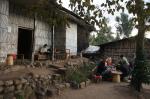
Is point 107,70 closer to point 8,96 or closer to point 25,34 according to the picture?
point 25,34

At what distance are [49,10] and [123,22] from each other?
42934 mm

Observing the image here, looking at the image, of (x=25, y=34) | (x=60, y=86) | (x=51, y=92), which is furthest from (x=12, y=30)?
(x=51, y=92)

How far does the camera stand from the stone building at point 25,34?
460 inches

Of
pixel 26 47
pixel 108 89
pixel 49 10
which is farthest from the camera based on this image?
pixel 26 47

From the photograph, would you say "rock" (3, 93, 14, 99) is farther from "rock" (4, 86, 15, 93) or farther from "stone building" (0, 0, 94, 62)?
"stone building" (0, 0, 94, 62)

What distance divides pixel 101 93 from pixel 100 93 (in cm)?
5

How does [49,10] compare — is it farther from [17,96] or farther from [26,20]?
[26,20]

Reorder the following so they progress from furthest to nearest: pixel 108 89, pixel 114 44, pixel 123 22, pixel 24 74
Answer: pixel 123 22 → pixel 114 44 → pixel 108 89 → pixel 24 74

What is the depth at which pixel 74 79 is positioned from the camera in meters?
12.1

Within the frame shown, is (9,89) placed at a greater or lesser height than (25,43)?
lesser

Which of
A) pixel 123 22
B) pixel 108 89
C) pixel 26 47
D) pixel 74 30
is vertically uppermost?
pixel 123 22

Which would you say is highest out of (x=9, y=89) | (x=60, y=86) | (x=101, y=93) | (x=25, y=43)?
(x=25, y=43)

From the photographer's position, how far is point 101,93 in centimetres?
1091

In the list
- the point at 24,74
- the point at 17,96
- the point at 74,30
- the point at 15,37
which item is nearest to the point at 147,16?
the point at 17,96
